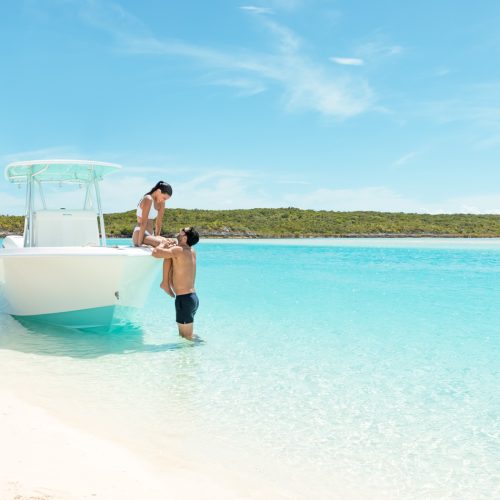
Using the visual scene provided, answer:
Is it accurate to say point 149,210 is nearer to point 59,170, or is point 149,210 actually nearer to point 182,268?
point 182,268

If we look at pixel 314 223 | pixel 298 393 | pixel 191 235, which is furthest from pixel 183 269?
pixel 314 223

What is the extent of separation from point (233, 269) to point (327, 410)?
50.2 feet

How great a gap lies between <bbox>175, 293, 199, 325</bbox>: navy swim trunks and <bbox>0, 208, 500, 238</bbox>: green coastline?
146 feet

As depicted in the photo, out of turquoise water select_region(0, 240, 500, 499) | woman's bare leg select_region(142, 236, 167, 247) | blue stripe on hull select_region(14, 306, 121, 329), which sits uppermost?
woman's bare leg select_region(142, 236, 167, 247)

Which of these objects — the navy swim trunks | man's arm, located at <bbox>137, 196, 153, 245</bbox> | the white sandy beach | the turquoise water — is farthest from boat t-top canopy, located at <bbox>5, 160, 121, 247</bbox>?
the white sandy beach

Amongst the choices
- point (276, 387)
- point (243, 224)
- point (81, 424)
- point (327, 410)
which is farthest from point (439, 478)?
point (243, 224)

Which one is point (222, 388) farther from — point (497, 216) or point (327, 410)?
point (497, 216)

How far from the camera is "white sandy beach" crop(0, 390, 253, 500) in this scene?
2.62 meters

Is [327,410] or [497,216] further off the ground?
[497,216]

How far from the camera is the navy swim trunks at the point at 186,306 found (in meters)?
6.29

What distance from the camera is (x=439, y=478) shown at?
3.21m

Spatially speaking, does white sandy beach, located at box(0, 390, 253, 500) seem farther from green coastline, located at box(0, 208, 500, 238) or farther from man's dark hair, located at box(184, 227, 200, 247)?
green coastline, located at box(0, 208, 500, 238)

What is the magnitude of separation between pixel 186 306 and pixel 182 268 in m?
0.49

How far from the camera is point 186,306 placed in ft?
20.8
